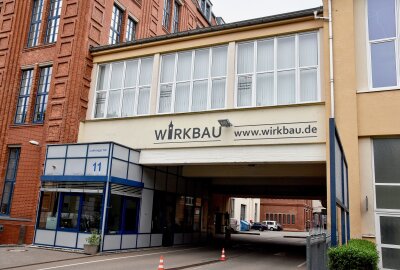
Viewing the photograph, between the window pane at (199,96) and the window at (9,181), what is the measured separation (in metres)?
10.9

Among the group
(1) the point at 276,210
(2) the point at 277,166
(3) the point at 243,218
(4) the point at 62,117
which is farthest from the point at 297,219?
A: (4) the point at 62,117

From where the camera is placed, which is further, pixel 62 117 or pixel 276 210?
pixel 276 210

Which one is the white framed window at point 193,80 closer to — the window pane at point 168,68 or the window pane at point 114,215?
the window pane at point 168,68

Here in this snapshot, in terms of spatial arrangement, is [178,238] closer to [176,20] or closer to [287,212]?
[176,20]

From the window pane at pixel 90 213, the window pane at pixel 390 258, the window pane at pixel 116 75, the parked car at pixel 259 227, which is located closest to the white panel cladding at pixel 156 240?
the window pane at pixel 90 213

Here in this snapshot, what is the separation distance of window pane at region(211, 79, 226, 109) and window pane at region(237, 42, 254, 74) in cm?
99

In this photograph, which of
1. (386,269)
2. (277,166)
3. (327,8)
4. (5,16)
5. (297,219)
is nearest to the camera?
(386,269)

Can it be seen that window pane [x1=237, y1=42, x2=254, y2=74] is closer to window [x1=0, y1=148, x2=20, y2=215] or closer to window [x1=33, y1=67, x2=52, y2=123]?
window [x1=33, y1=67, x2=52, y2=123]

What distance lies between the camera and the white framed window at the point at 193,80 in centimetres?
1756

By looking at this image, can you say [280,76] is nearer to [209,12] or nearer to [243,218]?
[209,12]

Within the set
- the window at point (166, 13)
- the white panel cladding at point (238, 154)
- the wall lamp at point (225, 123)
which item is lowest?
the white panel cladding at point (238, 154)

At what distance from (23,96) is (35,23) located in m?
4.60

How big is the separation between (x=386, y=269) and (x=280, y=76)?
26.9ft

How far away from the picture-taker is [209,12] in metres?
40.4
